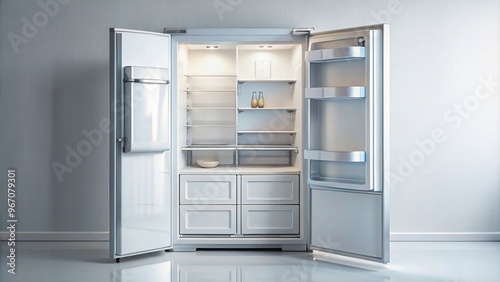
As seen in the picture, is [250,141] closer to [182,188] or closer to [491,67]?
[182,188]

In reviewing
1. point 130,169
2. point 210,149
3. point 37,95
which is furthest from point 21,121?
point 210,149

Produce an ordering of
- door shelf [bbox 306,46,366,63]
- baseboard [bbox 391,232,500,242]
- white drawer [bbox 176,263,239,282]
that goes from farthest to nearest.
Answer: baseboard [bbox 391,232,500,242]
door shelf [bbox 306,46,366,63]
white drawer [bbox 176,263,239,282]

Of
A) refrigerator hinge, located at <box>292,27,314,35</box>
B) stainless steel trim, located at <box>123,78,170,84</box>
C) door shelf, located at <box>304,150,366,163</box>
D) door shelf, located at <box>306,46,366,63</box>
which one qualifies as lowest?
door shelf, located at <box>304,150,366,163</box>

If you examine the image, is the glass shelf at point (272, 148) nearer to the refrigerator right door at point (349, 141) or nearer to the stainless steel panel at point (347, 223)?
the refrigerator right door at point (349, 141)

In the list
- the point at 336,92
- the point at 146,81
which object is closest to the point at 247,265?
the point at 336,92

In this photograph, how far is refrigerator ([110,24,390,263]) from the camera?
5.21m

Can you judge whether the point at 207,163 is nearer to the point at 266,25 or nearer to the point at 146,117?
the point at 146,117

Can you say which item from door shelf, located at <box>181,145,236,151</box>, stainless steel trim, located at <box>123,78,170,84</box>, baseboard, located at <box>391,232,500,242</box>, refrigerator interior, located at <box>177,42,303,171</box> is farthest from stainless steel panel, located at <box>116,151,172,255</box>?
baseboard, located at <box>391,232,500,242</box>

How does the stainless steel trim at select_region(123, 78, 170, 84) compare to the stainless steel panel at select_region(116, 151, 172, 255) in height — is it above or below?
above

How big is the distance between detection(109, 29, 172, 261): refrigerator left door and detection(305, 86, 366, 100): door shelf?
1.40 meters

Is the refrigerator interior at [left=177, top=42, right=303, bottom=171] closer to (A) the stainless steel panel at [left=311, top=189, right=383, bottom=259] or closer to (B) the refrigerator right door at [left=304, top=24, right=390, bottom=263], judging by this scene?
(B) the refrigerator right door at [left=304, top=24, right=390, bottom=263]

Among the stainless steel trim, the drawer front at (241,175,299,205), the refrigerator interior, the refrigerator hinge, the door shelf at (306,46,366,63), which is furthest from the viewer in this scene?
the refrigerator interior

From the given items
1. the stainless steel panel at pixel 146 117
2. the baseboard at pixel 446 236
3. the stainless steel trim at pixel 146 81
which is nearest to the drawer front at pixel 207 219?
the stainless steel panel at pixel 146 117

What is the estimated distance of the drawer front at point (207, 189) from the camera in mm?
5809
